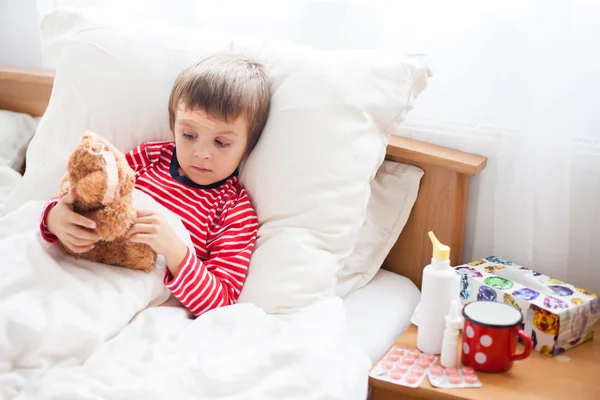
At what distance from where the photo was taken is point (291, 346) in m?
1.01

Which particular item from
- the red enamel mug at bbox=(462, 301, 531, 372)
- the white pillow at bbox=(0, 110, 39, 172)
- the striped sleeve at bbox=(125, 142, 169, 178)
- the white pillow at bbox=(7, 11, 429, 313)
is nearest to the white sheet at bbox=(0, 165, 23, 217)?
the white pillow at bbox=(0, 110, 39, 172)

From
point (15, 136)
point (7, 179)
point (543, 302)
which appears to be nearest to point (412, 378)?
point (543, 302)

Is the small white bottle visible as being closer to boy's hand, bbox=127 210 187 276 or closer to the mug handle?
the mug handle

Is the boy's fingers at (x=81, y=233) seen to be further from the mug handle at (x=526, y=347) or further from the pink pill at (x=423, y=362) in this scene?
the mug handle at (x=526, y=347)

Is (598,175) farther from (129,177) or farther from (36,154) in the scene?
(36,154)

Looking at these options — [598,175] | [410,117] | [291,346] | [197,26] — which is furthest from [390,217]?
[197,26]

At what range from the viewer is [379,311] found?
1310mm

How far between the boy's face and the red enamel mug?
0.48 m

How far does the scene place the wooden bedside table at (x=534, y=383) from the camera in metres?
1.08

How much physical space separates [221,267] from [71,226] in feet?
0.87

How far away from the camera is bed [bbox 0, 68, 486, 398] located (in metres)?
1.29

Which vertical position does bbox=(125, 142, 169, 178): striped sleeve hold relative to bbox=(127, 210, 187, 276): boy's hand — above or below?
above

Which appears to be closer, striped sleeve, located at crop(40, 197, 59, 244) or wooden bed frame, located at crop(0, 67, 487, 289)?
striped sleeve, located at crop(40, 197, 59, 244)

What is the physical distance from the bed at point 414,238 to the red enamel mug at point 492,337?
17 cm
